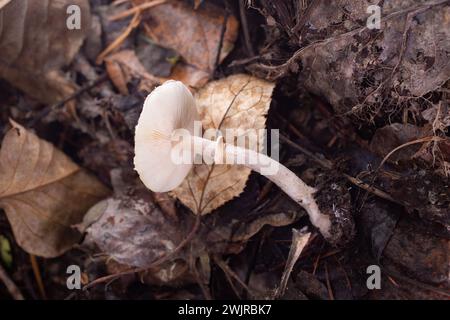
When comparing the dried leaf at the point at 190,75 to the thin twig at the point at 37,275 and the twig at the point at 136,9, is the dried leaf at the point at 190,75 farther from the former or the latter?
the thin twig at the point at 37,275

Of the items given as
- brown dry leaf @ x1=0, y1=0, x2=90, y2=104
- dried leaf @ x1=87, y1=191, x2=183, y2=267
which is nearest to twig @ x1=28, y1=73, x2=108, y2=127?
brown dry leaf @ x1=0, y1=0, x2=90, y2=104

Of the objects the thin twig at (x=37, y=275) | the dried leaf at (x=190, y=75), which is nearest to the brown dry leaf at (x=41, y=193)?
the thin twig at (x=37, y=275)

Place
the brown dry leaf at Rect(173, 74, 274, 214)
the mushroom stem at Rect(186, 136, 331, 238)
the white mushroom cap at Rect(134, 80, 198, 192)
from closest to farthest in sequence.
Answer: the white mushroom cap at Rect(134, 80, 198, 192) → the mushroom stem at Rect(186, 136, 331, 238) → the brown dry leaf at Rect(173, 74, 274, 214)

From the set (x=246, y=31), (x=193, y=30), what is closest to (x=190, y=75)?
(x=193, y=30)

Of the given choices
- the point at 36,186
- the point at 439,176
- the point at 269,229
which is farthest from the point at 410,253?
the point at 36,186

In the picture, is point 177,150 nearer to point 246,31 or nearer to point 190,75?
point 190,75

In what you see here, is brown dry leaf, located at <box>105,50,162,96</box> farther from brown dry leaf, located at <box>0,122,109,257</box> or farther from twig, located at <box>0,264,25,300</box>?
twig, located at <box>0,264,25,300</box>

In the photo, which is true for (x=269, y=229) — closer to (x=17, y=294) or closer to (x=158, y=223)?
(x=158, y=223)
